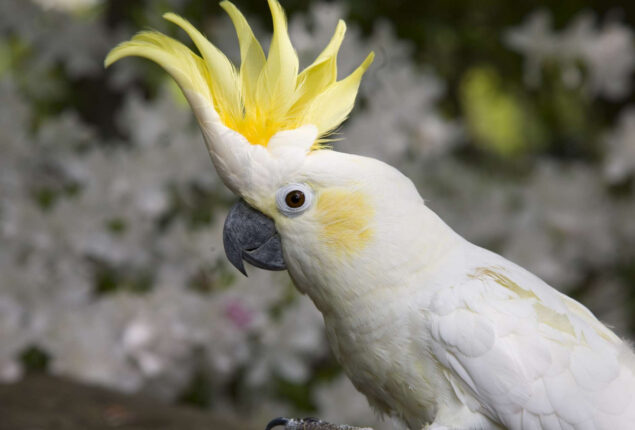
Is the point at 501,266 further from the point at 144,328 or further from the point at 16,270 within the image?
the point at 16,270

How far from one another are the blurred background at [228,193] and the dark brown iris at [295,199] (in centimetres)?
95

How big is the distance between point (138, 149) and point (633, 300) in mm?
1775

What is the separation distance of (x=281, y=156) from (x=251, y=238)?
0.14 m

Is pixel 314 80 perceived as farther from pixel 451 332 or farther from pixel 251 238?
pixel 451 332

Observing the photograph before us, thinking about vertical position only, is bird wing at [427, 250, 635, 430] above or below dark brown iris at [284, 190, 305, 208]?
below

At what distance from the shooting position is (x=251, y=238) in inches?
42.3

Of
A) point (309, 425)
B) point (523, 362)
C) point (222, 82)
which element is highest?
point (222, 82)

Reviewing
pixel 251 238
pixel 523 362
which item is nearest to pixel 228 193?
pixel 251 238

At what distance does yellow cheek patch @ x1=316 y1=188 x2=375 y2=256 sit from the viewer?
103cm

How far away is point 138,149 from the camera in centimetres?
215

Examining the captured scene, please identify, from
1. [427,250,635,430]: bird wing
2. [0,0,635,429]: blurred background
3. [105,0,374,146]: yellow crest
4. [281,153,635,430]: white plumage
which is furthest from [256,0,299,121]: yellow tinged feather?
[0,0,635,429]: blurred background

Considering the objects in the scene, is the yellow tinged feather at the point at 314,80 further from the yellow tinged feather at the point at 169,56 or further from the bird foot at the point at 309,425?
the bird foot at the point at 309,425

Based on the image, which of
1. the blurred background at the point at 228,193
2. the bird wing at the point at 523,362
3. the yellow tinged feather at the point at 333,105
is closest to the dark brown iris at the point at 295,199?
the yellow tinged feather at the point at 333,105

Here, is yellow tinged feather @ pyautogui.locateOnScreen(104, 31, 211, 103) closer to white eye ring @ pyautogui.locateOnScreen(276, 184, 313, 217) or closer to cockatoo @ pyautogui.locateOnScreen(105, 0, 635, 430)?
cockatoo @ pyautogui.locateOnScreen(105, 0, 635, 430)
